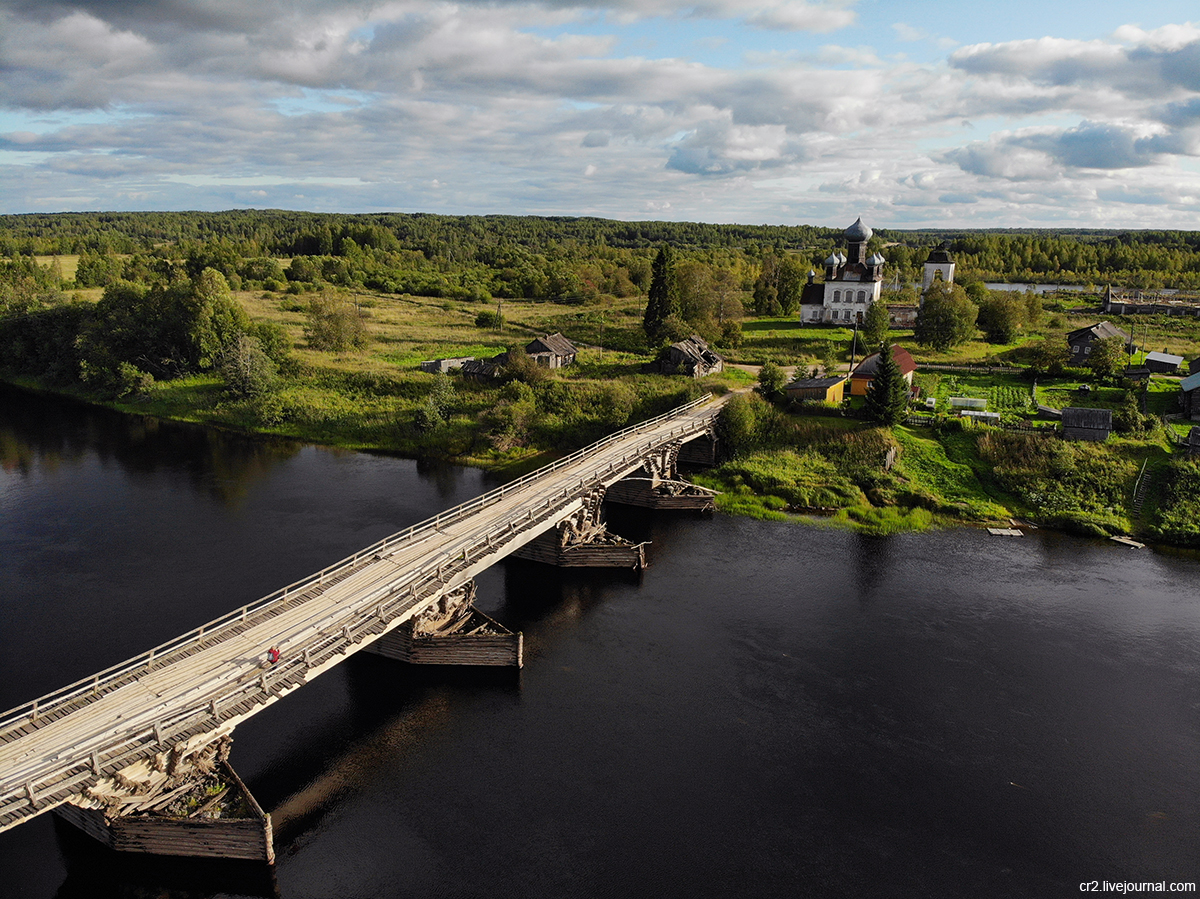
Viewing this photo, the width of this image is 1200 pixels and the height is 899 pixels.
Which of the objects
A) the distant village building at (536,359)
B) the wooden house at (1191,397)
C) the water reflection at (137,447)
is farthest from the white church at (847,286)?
the water reflection at (137,447)

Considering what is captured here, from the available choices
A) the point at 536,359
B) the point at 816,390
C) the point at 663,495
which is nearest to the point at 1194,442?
the point at 816,390

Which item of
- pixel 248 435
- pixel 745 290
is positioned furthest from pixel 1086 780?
pixel 745 290

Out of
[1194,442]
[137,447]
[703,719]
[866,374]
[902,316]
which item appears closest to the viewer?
[703,719]

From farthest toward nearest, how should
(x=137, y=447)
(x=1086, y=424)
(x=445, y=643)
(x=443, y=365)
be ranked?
(x=443, y=365), (x=137, y=447), (x=1086, y=424), (x=445, y=643)

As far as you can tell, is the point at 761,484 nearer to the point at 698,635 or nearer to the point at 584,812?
the point at 698,635

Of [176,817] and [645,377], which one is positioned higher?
[645,377]

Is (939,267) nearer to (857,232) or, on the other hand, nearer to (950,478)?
(857,232)
